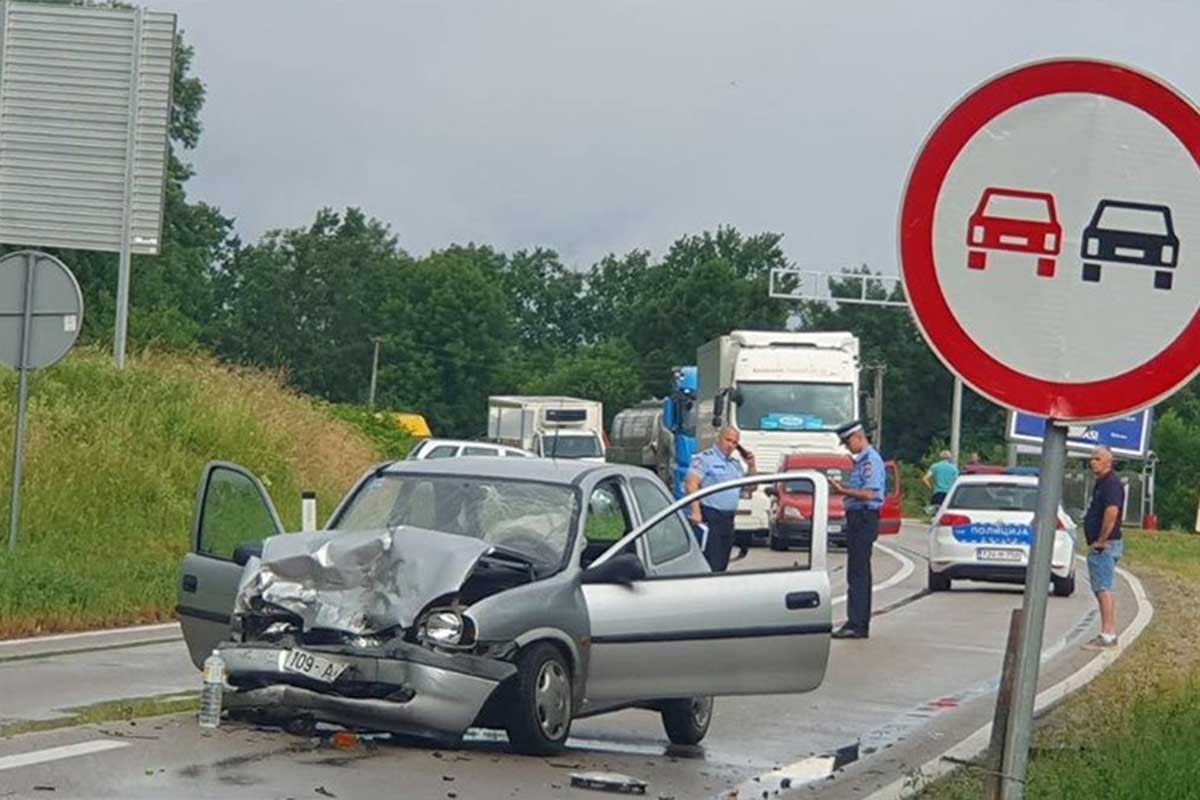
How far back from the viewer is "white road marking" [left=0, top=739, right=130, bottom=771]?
10008 mm

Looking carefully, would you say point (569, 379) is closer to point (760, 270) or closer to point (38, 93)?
point (760, 270)

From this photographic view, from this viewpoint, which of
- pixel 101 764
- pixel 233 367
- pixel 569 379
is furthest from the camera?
pixel 569 379

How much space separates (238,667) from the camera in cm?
1103

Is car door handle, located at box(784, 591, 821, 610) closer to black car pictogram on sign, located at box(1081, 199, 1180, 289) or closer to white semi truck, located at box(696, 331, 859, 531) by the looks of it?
black car pictogram on sign, located at box(1081, 199, 1180, 289)

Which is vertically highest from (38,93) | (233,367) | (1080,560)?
(38,93)

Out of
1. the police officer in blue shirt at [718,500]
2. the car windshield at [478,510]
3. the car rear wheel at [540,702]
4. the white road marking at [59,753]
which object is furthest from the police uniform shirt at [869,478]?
the white road marking at [59,753]

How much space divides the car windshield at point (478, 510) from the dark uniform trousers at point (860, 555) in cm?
835

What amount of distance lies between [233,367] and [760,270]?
101 metres

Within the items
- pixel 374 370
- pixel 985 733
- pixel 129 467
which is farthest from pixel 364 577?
pixel 374 370

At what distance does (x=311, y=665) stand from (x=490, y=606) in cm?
89

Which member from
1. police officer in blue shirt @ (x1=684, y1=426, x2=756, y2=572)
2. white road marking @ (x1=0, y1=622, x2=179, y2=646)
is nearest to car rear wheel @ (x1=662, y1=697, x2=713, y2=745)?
police officer in blue shirt @ (x1=684, y1=426, x2=756, y2=572)

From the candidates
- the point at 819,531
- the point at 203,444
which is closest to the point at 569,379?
the point at 203,444

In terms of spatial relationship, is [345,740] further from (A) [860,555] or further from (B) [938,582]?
(B) [938,582]

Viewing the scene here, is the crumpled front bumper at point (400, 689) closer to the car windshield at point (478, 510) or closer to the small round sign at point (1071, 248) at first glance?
the car windshield at point (478, 510)
